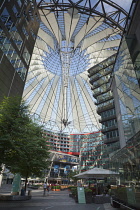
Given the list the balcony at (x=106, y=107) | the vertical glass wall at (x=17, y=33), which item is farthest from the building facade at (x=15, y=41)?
the balcony at (x=106, y=107)

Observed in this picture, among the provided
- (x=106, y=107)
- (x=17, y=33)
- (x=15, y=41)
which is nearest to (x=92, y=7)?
(x=17, y=33)

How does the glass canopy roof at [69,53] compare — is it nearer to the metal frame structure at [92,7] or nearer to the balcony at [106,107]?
the metal frame structure at [92,7]

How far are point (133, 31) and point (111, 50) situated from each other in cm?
3042

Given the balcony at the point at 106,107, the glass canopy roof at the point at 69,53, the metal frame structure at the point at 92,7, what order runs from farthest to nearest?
the balcony at the point at 106,107, the glass canopy roof at the point at 69,53, the metal frame structure at the point at 92,7

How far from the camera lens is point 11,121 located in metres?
11.7

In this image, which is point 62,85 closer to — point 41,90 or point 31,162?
point 41,90

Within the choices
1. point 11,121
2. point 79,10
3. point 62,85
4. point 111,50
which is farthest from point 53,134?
point 11,121

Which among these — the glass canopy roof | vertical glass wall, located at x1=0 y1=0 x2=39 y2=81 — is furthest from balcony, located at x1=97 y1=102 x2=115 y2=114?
vertical glass wall, located at x1=0 y1=0 x2=39 y2=81

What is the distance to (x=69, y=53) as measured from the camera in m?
48.2

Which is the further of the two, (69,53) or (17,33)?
(69,53)

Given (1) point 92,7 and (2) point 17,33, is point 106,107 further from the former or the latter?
(2) point 17,33

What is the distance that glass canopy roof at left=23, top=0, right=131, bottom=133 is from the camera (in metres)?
30.6

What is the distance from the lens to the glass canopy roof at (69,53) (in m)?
30.6

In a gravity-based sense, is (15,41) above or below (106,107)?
below
